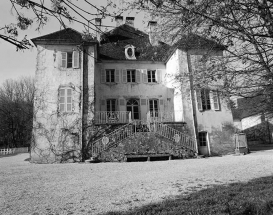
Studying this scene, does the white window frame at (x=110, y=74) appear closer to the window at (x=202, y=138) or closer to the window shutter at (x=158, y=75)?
the window shutter at (x=158, y=75)

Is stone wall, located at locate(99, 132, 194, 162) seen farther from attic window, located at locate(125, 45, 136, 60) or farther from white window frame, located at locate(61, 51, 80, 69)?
attic window, located at locate(125, 45, 136, 60)

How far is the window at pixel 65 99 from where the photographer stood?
568 inches

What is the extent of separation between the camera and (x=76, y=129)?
14.0 meters

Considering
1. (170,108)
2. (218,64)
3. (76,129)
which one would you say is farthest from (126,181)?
(170,108)

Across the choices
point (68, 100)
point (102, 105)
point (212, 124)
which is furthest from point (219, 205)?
point (102, 105)

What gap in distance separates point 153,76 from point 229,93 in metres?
13.8

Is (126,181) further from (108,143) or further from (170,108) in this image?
(170,108)

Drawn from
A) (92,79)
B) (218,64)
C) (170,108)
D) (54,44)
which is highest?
(54,44)

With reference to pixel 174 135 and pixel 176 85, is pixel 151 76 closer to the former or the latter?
pixel 176 85

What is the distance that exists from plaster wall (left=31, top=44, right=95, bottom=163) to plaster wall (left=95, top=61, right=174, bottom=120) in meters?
1.91

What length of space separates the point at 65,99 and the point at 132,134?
214 inches

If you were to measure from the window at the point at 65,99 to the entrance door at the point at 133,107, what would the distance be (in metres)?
4.72

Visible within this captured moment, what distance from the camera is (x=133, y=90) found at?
17.2 meters

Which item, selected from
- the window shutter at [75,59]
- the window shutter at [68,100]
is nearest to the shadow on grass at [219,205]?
the window shutter at [68,100]
